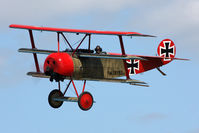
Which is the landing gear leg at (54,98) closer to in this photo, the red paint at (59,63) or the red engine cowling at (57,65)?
the red engine cowling at (57,65)

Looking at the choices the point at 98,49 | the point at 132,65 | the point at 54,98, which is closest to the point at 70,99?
the point at 54,98

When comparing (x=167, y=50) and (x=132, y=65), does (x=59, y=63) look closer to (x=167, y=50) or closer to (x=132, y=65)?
(x=132, y=65)

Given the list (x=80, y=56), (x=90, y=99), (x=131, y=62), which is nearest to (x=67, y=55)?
(x=80, y=56)

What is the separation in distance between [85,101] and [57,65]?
260 cm

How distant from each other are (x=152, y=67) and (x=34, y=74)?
8.03 meters

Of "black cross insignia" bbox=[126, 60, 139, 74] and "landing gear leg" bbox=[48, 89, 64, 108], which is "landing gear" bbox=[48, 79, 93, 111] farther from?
"black cross insignia" bbox=[126, 60, 139, 74]

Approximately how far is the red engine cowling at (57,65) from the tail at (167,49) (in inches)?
340

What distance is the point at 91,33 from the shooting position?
29.1m

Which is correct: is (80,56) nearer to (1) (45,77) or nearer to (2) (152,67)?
(1) (45,77)

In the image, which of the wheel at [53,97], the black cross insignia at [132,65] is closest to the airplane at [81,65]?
the wheel at [53,97]

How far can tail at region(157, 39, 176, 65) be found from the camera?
3491 centimetres

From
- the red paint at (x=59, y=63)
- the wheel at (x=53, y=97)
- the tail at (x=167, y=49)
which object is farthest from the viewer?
the tail at (x=167, y=49)

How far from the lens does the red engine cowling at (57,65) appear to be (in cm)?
2841

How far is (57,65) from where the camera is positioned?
93.1 ft
